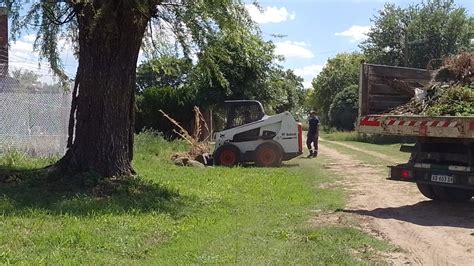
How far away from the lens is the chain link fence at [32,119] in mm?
14477

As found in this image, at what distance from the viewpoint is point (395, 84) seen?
1235 centimetres

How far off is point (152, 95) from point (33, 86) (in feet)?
48.7

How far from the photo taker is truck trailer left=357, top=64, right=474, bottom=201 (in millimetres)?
10391

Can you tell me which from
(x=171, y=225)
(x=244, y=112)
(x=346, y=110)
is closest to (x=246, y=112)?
(x=244, y=112)

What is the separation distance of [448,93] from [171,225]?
560 centimetres

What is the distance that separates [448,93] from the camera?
1095cm

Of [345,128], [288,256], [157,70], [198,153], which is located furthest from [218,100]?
[345,128]

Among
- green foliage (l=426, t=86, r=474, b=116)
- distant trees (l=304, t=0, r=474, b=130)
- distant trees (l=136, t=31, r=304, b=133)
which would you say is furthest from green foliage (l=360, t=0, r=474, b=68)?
green foliage (l=426, t=86, r=474, b=116)

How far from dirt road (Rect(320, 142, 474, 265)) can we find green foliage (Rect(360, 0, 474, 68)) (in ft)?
102

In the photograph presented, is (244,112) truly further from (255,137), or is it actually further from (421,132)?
(421,132)

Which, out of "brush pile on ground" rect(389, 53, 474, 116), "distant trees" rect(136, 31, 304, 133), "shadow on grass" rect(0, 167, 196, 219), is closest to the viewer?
"shadow on grass" rect(0, 167, 196, 219)

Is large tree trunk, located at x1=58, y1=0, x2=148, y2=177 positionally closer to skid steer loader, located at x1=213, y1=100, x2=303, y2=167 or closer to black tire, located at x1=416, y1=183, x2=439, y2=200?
black tire, located at x1=416, y1=183, x2=439, y2=200

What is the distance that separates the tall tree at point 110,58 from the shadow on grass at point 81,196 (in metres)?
0.44

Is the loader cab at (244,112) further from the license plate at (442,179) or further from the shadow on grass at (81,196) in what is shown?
the license plate at (442,179)
